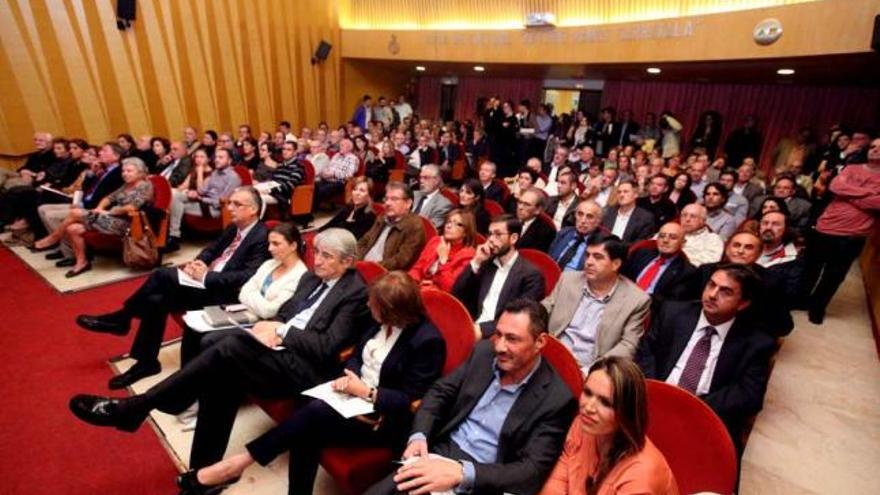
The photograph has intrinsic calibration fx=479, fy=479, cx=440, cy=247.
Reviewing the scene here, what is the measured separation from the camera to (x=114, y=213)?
4387mm

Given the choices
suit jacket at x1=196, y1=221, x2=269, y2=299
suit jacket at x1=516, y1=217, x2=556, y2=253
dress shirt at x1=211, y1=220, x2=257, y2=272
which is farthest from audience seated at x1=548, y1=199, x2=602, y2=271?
dress shirt at x1=211, y1=220, x2=257, y2=272

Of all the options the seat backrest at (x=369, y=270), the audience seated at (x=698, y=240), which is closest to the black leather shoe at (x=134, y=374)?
the seat backrest at (x=369, y=270)

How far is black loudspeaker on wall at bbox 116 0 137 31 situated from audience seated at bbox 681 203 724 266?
30.0ft

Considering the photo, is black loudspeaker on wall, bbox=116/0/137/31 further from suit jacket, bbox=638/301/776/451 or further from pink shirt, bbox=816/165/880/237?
pink shirt, bbox=816/165/880/237

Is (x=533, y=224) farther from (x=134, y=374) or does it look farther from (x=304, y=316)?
(x=134, y=374)

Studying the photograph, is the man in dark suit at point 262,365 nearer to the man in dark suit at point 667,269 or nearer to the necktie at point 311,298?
the necktie at point 311,298

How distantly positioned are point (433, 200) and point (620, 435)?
3278 mm

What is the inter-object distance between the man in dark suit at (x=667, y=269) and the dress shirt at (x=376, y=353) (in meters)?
1.71

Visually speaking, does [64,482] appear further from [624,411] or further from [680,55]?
[680,55]

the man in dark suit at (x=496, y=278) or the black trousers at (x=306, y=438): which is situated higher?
the man in dark suit at (x=496, y=278)

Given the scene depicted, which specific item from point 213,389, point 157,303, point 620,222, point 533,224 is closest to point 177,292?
point 157,303

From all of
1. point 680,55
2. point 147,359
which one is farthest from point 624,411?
point 680,55

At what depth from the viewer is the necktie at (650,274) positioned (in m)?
3.10

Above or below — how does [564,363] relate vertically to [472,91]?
below
